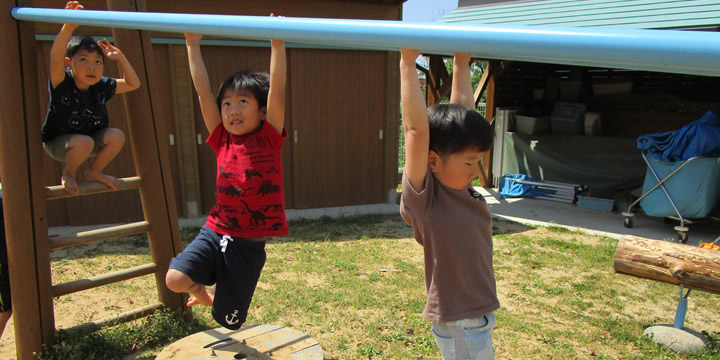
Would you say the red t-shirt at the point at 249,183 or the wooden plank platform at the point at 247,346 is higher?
the red t-shirt at the point at 249,183

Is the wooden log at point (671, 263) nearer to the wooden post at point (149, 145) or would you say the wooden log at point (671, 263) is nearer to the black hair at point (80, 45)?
the wooden post at point (149, 145)

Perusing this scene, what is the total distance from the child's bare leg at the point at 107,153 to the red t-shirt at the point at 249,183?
93cm

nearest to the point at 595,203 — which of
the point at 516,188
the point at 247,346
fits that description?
the point at 516,188

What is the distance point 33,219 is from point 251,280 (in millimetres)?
1470

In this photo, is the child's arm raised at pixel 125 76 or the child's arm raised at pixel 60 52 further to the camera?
the child's arm raised at pixel 125 76

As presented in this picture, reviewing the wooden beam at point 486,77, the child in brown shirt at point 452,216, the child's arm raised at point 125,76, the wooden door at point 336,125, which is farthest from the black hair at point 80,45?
the wooden beam at point 486,77

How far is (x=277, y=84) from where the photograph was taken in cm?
217

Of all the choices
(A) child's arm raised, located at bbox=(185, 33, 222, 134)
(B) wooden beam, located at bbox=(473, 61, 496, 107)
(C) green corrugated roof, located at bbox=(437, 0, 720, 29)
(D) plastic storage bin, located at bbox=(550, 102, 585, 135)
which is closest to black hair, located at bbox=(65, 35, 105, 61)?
(A) child's arm raised, located at bbox=(185, 33, 222, 134)

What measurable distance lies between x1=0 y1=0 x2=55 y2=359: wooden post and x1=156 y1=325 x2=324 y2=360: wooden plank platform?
0.86 meters

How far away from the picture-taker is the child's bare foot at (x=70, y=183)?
2859mm

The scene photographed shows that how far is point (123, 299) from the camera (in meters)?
4.36

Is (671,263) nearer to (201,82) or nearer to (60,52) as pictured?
(201,82)

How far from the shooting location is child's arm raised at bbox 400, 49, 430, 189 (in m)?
1.52

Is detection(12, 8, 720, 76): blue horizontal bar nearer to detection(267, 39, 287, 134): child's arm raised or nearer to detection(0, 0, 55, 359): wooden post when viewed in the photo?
detection(267, 39, 287, 134): child's arm raised
